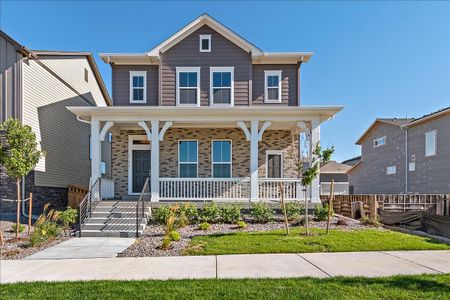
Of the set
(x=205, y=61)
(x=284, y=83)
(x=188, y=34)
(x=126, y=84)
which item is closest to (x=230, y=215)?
(x=284, y=83)

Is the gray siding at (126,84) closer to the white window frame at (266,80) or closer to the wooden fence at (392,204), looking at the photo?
the white window frame at (266,80)

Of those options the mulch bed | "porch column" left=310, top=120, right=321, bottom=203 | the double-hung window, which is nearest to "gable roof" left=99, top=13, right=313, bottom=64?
"porch column" left=310, top=120, right=321, bottom=203

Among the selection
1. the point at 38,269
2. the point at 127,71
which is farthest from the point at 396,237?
the point at 127,71

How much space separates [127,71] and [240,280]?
38.6ft

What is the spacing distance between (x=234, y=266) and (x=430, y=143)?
14.7 m

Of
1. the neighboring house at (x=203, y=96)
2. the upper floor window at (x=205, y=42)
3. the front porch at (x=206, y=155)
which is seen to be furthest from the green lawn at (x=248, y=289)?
the upper floor window at (x=205, y=42)

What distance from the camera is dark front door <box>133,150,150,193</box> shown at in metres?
13.9

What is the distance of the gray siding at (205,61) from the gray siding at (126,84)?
0.54m

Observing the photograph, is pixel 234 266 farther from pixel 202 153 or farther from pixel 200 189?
pixel 202 153

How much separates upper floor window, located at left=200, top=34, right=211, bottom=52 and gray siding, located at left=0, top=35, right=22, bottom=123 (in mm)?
7328

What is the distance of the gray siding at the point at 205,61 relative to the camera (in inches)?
538

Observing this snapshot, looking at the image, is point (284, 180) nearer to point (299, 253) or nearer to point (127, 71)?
point (299, 253)

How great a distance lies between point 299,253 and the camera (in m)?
6.72

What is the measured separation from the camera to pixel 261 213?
33.7 ft
